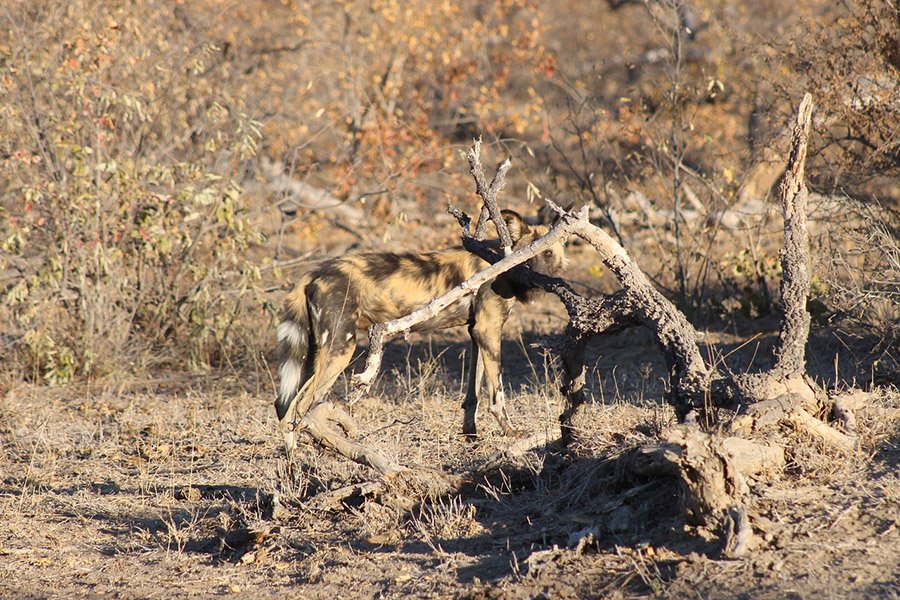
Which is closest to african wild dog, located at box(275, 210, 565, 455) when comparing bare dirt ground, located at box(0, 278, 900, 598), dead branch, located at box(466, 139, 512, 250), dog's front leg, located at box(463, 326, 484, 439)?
dog's front leg, located at box(463, 326, 484, 439)

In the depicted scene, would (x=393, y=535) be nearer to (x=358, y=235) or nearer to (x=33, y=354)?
(x=33, y=354)

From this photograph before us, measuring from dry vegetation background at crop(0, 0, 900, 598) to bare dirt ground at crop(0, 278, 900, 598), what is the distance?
2 centimetres

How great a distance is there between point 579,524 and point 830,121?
4197 mm

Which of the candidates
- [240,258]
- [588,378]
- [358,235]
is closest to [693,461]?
[588,378]

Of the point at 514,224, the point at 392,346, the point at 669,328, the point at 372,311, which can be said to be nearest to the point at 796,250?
the point at 669,328

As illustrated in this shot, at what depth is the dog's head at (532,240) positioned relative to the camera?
20.6 ft

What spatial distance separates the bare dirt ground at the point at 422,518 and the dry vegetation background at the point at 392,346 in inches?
0.6

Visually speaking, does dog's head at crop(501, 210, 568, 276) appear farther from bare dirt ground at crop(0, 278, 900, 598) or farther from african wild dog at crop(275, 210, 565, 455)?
bare dirt ground at crop(0, 278, 900, 598)

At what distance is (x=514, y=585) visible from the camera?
134 inches

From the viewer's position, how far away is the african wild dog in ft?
18.5

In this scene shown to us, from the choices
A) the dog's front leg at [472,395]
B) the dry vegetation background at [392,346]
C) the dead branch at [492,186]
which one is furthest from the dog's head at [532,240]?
the dead branch at [492,186]

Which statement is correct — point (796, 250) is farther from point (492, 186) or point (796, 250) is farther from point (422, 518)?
point (422, 518)

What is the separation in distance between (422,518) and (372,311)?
1828mm

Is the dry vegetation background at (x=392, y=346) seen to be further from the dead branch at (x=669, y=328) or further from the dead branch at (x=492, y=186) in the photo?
the dead branch at (x=492, y=186)
